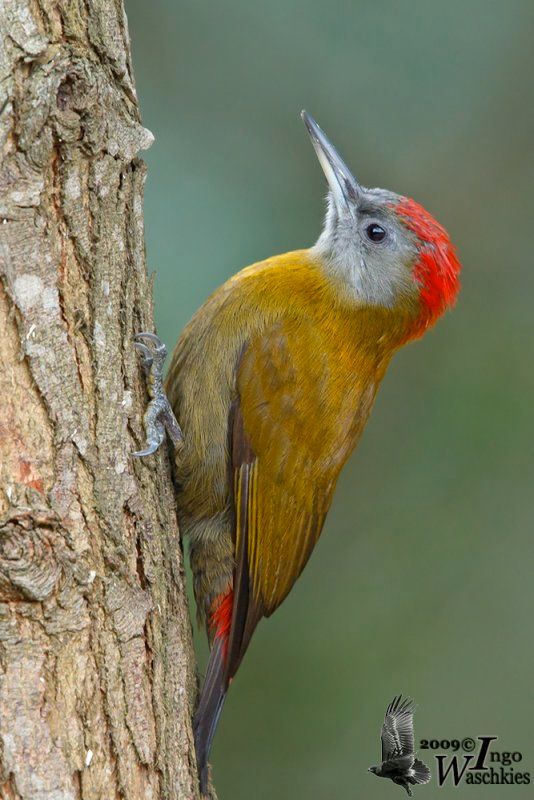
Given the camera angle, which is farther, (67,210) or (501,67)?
(501,67)

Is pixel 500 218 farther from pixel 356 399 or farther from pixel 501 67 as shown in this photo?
pixel 356 399

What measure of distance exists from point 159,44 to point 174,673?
2.83 metres

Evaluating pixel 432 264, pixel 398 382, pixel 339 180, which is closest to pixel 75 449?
pixel 432 264

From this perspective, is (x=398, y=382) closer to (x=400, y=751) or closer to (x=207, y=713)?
(x=400, y=751)

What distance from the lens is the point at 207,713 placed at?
234 cm

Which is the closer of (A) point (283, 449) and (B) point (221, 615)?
(B) point (221, 615)

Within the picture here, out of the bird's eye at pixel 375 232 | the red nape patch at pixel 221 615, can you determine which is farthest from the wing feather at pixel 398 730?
the bird's eye at pixel 375 232

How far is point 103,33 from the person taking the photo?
2004 millimetres

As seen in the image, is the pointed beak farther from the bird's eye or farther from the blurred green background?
the blurred green background

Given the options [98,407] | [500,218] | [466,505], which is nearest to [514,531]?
[466,505]

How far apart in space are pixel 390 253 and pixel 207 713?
1.65 m

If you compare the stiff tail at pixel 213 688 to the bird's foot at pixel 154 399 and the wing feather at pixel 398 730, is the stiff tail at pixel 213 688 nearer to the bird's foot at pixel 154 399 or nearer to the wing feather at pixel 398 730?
the bird's foot at pixel 154 399

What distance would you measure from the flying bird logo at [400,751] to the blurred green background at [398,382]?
0.77 ft

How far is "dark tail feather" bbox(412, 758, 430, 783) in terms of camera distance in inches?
137
